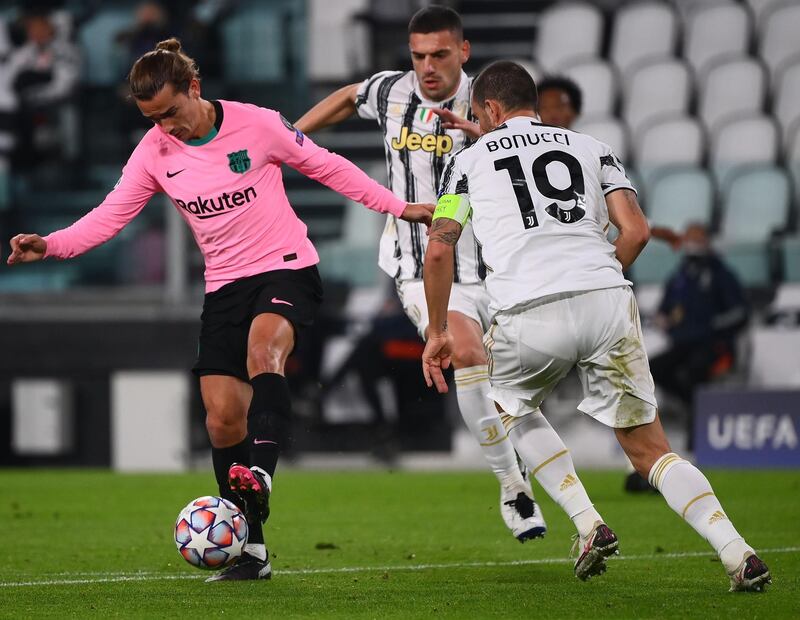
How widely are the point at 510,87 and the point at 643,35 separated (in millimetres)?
11423

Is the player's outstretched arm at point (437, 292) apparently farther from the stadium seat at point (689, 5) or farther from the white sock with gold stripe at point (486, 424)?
the stadium seat at point (689, 5)

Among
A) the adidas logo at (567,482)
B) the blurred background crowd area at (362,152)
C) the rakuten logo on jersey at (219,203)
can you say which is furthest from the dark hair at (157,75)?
the blurred background crowd area at (362,152)

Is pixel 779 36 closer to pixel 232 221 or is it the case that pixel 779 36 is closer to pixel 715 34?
pixel 715 34

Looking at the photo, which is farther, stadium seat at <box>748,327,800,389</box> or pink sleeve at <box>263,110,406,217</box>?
stadium seat at <box>748,327,800,389</box>

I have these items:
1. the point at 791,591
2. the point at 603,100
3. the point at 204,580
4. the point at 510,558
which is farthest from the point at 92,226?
the point at 603,100

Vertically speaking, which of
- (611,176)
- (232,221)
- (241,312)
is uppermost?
(611,176)

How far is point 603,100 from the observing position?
15.7m

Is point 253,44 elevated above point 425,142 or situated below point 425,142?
below

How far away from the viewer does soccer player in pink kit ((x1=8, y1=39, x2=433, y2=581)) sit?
211 inches

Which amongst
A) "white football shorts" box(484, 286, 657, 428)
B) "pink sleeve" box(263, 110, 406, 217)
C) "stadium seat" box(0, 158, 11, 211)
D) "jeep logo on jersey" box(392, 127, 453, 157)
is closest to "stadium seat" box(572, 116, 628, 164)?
"stadium seat" box(0, 158, 11, 211)

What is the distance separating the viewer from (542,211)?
16.0ft

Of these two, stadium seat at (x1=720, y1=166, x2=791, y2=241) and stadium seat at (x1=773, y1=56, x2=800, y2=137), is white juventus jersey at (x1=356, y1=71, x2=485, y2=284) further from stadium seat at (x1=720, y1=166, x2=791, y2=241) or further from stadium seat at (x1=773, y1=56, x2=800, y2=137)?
stadium seat at (x1=773, y1=56, x2=800, y2=137)

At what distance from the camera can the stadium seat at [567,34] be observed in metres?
16.0

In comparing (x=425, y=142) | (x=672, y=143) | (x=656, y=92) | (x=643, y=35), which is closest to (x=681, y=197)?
(x=672, y=143)
